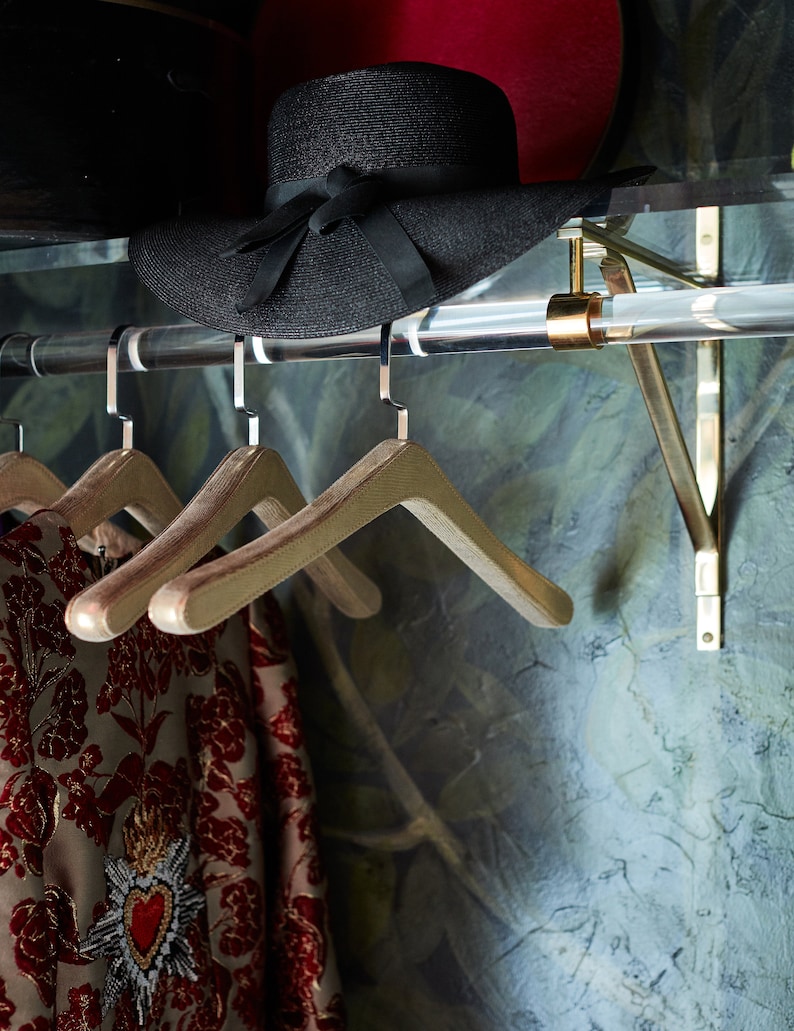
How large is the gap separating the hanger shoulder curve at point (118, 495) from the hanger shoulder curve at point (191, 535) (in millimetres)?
95

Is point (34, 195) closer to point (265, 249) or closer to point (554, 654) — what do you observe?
point (265, 249)

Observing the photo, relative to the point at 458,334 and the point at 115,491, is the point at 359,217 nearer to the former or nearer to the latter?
the point at 458,334

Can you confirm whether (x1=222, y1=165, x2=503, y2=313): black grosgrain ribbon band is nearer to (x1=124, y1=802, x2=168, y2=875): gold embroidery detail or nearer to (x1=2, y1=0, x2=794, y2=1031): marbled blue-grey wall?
(x1=2, y1=0, x2=794, y2=1031): marbled blue-grey wall

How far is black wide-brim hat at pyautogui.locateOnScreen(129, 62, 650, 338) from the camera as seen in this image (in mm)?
733

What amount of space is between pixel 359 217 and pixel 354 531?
0.21 m

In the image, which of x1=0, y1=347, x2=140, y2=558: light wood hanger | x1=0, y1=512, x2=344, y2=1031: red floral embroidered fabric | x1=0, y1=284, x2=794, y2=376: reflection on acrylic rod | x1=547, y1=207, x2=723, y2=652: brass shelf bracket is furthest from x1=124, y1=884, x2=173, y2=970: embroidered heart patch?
x1=547, y1=207, x2=723, y2=652: brass shelf bracket

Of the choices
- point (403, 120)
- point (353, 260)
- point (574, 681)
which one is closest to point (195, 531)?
point (353, 260)

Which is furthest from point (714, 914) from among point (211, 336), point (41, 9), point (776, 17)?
point (41, 9)

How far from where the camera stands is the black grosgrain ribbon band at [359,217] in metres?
0.74

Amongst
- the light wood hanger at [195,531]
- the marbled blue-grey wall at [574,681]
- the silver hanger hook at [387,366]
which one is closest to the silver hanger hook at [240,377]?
the light wood hanger at [195,531]

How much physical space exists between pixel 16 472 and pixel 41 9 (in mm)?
353

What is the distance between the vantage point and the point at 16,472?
0.94 meters

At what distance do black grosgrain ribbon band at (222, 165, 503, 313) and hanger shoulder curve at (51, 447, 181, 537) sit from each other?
0.21 meters

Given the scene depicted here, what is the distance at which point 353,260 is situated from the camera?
769mm
